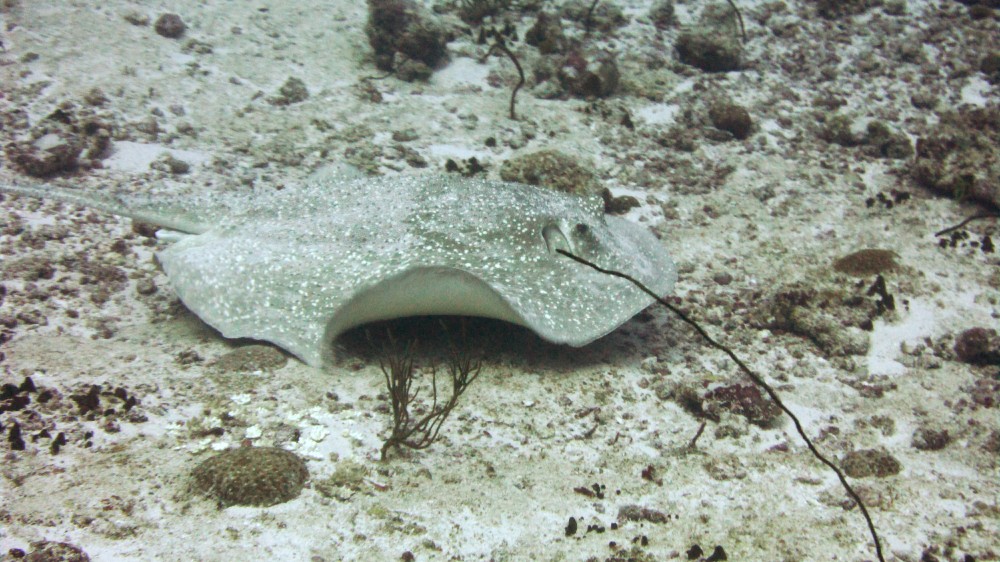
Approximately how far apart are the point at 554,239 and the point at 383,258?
1.16m

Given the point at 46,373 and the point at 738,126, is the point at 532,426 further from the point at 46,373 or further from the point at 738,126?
the point at 738,126

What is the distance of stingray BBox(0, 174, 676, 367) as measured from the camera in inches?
144

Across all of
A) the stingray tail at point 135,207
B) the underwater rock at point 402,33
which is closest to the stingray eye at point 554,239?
the stingray tail at point 135,207

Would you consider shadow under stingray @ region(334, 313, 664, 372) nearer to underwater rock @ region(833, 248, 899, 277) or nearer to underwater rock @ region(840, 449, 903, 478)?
underwater rock @ region(840, 449, 903, 478)

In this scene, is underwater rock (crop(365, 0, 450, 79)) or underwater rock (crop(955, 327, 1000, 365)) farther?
underwater rock (crop(365, 0, 450, 79))

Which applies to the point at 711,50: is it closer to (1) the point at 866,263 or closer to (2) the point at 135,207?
(1) the point at 866,263

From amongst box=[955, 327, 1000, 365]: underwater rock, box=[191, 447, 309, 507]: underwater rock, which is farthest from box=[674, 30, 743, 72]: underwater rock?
box=[191, 447, 309, 507]: underwater rock

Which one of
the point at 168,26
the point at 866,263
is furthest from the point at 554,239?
the point at 168,26

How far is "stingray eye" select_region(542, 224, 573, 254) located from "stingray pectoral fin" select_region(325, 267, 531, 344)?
2.20ft

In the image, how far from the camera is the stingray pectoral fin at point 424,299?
3.44 metres

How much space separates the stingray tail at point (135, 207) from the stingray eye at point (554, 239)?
2467 millimetres

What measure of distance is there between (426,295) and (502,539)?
1.46 metres

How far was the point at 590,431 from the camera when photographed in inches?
143

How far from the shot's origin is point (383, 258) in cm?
381
